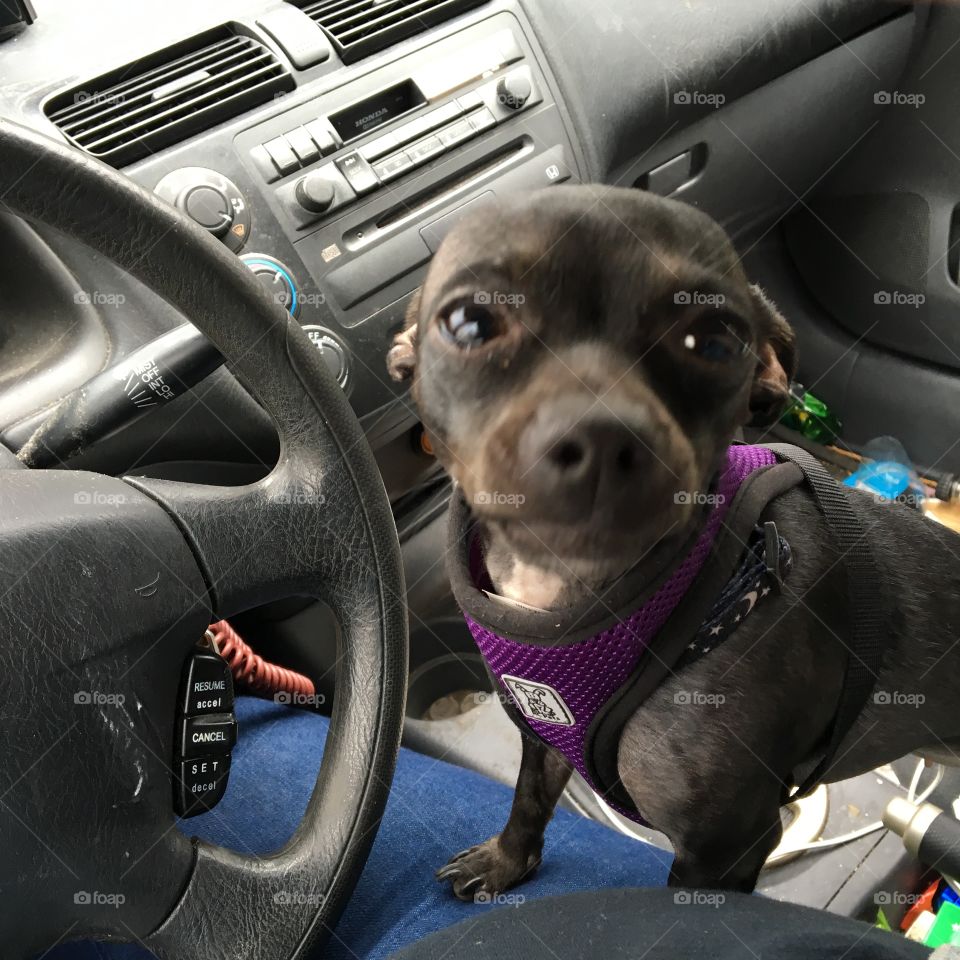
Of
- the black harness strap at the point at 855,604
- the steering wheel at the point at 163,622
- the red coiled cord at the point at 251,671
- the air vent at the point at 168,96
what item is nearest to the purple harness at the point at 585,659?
the black harness strap at the point at 855,604

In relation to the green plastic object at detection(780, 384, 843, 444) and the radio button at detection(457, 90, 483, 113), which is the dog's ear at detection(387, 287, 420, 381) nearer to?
the radio button at detection(457, 90, 483, 113)

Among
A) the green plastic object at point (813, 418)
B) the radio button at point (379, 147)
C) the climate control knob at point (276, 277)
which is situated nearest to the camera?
the climate control knob at point (276, 277)

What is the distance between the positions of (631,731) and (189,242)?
86 centimetres

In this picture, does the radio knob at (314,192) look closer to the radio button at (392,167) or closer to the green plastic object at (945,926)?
the radio button at (392,167)

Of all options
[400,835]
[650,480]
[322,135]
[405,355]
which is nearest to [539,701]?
[400,835]

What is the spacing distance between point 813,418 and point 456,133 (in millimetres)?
1711

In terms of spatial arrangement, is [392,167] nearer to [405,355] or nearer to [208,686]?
[405,355]

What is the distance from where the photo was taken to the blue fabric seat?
1.21 m

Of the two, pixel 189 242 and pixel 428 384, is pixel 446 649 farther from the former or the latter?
pixel 189 242

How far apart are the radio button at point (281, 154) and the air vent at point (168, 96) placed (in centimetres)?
8

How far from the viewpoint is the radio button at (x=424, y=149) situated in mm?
1612

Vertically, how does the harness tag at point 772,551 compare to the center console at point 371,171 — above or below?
below

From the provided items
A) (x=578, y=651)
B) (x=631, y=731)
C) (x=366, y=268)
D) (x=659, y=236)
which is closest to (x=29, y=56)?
(x=366, y=268)

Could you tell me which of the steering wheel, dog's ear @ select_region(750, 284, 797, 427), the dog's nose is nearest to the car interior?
the steering wheel
